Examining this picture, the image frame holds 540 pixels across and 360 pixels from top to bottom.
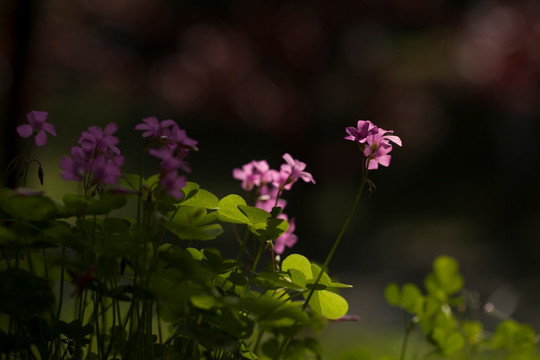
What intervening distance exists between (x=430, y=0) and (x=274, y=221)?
5091 mm

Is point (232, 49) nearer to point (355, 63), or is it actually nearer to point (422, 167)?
point (355, 63)

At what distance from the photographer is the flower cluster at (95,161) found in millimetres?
631

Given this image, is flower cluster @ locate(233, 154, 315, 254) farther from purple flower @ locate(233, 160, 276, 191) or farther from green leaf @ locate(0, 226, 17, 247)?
green leaf @ locate(0, 226, 17, 247)

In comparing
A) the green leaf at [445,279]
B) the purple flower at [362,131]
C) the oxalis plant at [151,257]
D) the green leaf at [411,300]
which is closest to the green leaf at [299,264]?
the oxalis plant at [151,257]

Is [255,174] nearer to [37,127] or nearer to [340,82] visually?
[37,127]

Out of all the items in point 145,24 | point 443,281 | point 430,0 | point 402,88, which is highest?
point 430,0

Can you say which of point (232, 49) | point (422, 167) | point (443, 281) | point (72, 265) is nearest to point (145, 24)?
point (232, 49)

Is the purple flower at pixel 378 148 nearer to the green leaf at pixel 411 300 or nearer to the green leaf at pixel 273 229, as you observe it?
the green leaf at pixel 273 229

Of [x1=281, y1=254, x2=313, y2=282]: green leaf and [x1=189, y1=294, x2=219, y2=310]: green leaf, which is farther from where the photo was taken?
[x1=281, y1=254, x2=313, y2=282]: green leaf

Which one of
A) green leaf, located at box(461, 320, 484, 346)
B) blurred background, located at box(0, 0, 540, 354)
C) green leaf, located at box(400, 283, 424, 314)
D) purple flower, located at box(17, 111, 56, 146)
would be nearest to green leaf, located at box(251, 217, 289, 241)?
purple flower, located at box(17, 111, 56, 146)

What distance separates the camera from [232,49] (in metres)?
5.02

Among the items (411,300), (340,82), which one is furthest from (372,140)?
(340,82)

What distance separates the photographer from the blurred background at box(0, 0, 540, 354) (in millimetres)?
4539

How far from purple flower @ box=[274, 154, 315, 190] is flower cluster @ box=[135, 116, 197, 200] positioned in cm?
18
